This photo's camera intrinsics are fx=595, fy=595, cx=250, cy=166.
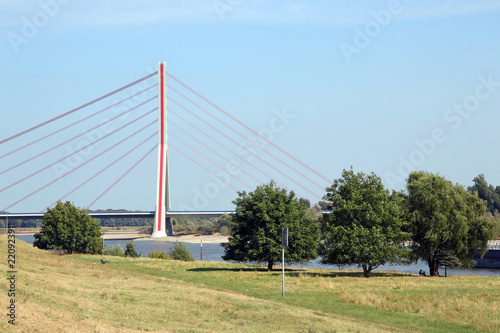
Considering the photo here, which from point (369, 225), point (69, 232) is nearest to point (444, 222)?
point (369, 225)

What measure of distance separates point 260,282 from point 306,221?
14.6m

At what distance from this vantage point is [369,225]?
1753 inches

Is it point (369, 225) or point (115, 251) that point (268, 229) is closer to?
point (369, 225)

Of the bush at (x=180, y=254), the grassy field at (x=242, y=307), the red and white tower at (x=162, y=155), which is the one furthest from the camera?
the red and white tower at (x=162, y=155)

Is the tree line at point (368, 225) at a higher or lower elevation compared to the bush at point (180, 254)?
higher

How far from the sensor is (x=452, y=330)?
2092 cm

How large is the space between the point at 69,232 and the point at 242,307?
48.9m

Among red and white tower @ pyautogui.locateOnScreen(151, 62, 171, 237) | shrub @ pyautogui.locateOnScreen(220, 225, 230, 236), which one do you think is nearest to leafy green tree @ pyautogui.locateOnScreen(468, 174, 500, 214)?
shrub @ pyautogui.locateOnScreen(220, 225, 230, 236)

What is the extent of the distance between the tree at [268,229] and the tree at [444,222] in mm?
8738

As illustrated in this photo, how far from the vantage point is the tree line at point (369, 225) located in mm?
44094

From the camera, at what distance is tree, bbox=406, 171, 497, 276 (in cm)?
4772

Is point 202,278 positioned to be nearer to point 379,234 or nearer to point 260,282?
point 260,282

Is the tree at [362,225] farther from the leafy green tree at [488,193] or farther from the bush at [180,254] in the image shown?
the leafy green tree at [488,193]

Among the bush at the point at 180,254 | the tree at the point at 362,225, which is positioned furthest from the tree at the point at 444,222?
the bush at the point at 180,254
